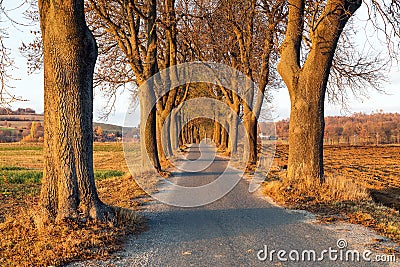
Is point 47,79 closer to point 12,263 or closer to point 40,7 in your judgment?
point 40,7

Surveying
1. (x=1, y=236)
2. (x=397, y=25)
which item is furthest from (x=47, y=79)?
(x=397, y=25)

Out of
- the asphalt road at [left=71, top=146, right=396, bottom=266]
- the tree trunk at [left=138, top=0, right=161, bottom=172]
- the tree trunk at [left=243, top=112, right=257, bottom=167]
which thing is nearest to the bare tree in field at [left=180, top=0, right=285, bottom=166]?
the tree trunk at [left=243, top=112, right=257, bottom=167]

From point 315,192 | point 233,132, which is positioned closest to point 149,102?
point 315,192

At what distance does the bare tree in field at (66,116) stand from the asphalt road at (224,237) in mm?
1360

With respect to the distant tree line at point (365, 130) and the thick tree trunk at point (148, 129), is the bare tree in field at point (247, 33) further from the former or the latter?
the distant tree line at point (365, 130)

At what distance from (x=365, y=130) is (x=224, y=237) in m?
107

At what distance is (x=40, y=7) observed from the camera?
7.25 meters

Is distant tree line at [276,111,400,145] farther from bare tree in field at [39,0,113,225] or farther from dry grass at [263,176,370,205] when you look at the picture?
bare tree in field at [39,0,113,225]

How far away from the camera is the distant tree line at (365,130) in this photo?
312 ft

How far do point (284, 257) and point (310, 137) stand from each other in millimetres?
6115

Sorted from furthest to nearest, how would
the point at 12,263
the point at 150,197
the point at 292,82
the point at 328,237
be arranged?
the point at 292,82
the point at 150,197
the point at 328,237
the point at 12,263

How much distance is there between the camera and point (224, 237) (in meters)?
6.35

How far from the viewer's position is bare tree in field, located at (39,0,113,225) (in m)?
6.93

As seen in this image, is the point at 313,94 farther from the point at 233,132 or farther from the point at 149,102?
the point at 233,132
